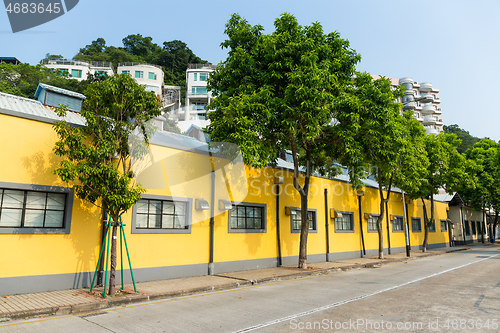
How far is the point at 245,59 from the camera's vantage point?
13891mm

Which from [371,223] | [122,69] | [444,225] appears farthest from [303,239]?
[122,69]

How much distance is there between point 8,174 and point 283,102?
361 inches

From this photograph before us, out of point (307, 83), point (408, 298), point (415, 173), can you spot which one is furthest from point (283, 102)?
point (415, 173)

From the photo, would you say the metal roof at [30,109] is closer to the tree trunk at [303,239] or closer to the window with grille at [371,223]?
the tree trunk at [303,239]

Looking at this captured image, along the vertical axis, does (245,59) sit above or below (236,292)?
above

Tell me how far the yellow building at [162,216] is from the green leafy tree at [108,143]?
3.16 feet

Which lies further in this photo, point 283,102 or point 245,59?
point 245,59

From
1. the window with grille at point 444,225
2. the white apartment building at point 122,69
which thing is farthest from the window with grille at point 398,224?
the white apartment building at point 122,69

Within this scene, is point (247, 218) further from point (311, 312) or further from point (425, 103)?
point (425, 103)

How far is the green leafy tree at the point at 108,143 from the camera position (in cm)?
877

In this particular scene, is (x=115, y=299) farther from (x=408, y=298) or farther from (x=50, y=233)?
(x=408, y=298)

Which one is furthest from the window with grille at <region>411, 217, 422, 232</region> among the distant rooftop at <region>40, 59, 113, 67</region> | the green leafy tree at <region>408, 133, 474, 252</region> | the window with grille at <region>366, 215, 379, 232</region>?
the distant rooftop at <region>40, 59, 113, 67</region>

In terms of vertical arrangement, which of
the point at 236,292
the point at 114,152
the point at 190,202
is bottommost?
the point at 236,292

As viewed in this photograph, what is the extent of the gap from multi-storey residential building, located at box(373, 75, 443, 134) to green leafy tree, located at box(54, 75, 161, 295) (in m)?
99.1
